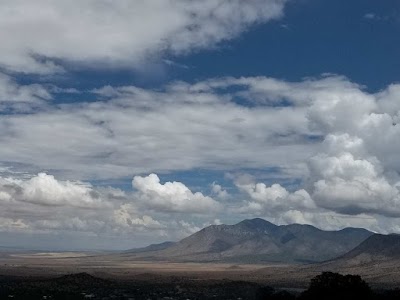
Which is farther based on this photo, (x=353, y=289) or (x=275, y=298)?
(x=275, y=298)

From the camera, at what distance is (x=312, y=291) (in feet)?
513

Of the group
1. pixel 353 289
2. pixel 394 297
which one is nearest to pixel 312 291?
pixel 353 289

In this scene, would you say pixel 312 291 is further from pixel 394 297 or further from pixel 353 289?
pixel 394 297

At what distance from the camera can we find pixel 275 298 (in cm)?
18638

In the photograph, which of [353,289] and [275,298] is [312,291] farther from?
[275,298]

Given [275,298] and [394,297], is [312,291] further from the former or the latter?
[394,297]

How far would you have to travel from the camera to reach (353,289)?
506ft

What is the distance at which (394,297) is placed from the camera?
604ft

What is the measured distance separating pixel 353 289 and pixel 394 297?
39.2 m

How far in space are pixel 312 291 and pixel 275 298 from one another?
3246 cm

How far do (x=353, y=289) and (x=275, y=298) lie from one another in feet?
127

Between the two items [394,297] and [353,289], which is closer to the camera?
[353,289]

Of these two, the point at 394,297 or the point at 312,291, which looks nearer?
the point at 312,291

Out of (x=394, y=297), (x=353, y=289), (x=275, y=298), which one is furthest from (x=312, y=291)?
(x=394, y=297)
